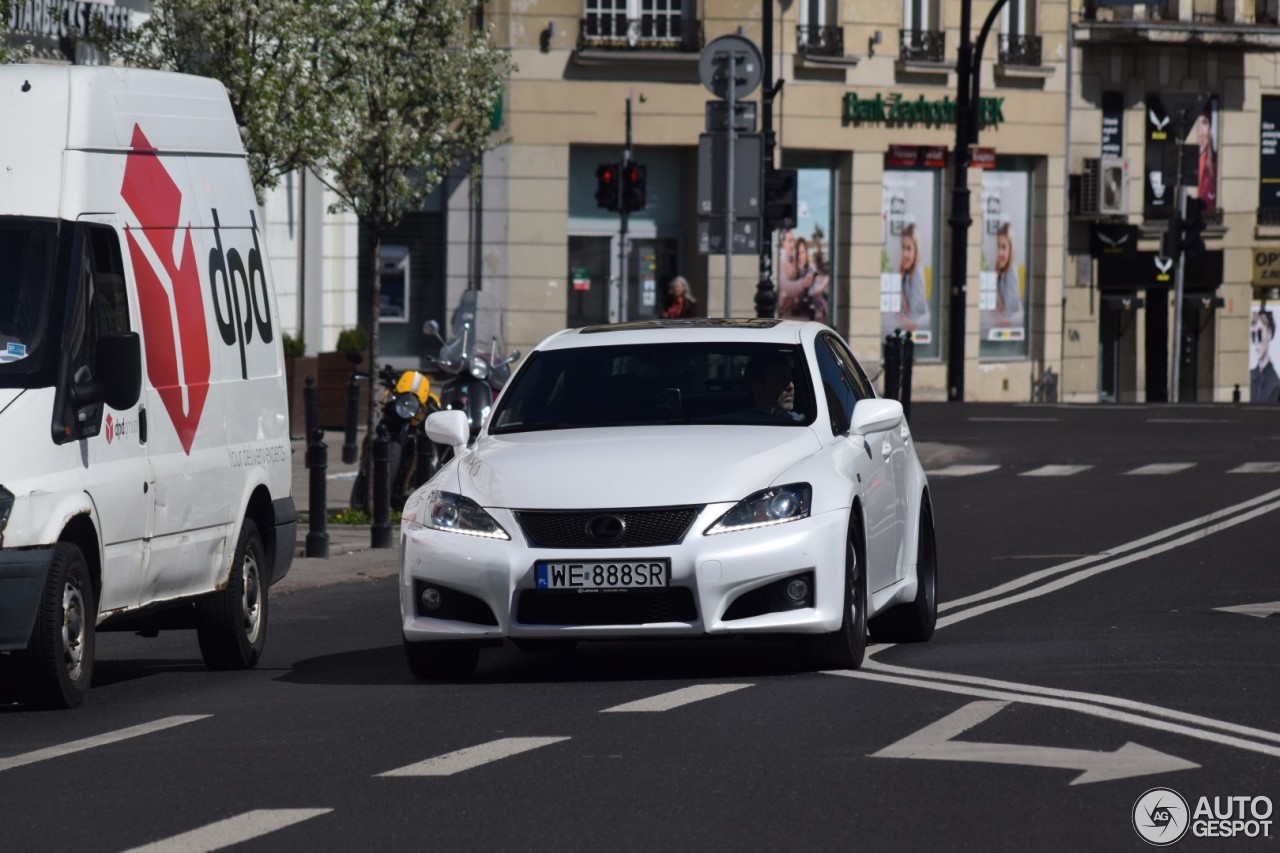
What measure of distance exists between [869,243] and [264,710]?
36.6m

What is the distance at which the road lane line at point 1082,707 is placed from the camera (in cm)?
821

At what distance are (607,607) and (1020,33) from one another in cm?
3950

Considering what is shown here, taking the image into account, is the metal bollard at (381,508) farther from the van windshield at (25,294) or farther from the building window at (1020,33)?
the building window at (1020,33)

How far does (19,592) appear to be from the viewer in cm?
930

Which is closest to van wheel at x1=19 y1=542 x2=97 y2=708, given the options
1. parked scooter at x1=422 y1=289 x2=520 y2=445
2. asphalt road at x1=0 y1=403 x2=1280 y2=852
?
asphalt road at x1=0 y1=403 x2=1280 y2=852

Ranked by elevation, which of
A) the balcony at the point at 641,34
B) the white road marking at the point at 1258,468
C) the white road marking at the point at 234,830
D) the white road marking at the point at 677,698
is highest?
the balcony at the point at 641,34

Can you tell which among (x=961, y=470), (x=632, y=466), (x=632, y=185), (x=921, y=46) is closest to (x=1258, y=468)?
(x=961, y=470)

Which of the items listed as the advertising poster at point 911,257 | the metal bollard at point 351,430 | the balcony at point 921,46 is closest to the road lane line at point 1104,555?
the metal bollard at point 351,430

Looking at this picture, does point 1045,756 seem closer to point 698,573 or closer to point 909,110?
point 698,573

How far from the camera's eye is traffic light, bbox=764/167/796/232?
3070 centimetres

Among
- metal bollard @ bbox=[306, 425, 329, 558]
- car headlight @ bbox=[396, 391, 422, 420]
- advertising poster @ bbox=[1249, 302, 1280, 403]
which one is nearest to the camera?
metal bollard @ bbox=[306, 425, 329, 558]

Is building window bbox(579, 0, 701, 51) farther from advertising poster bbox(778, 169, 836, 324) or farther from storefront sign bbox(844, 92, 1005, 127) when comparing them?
storefront sign bbox(844, 92, 1005, 127)

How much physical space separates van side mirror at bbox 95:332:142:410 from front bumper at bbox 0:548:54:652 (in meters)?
0.74

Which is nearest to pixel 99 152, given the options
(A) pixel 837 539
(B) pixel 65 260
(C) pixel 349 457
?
(B) pixel 65 260
